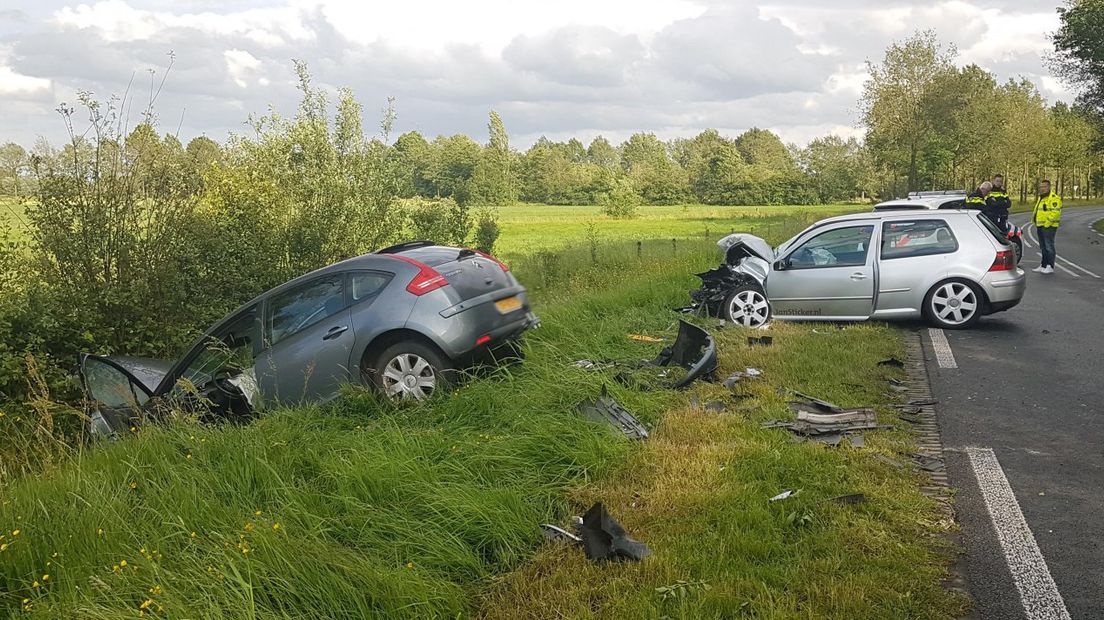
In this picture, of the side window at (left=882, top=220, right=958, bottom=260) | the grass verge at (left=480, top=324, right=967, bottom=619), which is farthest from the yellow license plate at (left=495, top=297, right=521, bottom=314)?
the side window at (left=882, top=220, right=958, bottom=260)

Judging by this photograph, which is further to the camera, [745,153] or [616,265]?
[745,153]

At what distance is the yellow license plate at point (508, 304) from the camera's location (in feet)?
26.4

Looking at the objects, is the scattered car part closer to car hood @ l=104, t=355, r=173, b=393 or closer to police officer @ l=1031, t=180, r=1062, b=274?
car hood @ l=104, t=355, r=173, b=393

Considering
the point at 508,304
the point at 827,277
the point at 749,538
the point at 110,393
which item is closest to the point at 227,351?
the point at 110,393

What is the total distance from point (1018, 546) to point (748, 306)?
683 cm

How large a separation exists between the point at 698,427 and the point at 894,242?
580 centimetres

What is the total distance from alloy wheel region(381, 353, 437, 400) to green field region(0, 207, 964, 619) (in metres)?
0.53

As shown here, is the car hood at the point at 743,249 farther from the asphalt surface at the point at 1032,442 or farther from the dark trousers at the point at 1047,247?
the dark trousers at the point at 1047,247

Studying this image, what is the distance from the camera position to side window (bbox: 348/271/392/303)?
764cm

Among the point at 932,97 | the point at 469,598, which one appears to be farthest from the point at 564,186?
the point at 469,598

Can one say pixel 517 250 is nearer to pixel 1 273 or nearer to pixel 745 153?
pixel 1 273

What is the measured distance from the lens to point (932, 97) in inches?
1612

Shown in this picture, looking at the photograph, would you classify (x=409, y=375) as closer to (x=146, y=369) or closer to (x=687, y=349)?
(x=687, y=349)

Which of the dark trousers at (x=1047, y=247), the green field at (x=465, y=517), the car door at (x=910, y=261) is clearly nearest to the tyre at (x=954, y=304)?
the car door at (x=910, y=261)
